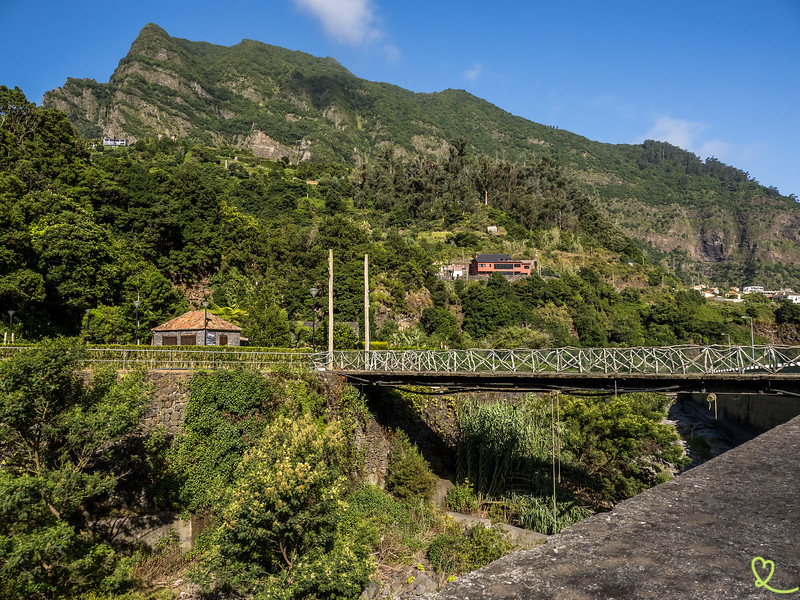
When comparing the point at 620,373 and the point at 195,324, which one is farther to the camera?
the point at 195,324

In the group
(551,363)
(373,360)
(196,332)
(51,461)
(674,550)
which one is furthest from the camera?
(196,332)

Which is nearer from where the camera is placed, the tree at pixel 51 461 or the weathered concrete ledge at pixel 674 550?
the weathered concrete ledge at pixel 674 550

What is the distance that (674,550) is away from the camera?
142 inches

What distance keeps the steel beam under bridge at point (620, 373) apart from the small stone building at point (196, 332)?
9384 millimetres

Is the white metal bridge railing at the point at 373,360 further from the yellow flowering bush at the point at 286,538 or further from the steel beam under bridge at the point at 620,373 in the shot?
the yellow flowering bush at the point at 286,538

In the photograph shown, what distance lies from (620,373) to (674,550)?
40.7 feet

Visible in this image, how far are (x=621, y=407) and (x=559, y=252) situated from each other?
220 feet

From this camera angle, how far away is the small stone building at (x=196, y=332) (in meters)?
28.0

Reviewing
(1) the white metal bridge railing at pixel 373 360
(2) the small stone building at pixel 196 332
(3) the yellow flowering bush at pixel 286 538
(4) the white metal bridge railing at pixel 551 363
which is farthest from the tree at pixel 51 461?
(2) the small stone building at pixel 196 332

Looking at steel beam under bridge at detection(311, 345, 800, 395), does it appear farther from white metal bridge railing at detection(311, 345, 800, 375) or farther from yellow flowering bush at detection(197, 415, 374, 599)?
yellow flowering bush at detection(197, 415, 374, 599)

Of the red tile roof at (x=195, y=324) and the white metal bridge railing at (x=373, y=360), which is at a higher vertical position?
the red tile roof at (x=195, y=324)

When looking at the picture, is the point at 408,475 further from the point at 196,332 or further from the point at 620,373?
the point at 196,332

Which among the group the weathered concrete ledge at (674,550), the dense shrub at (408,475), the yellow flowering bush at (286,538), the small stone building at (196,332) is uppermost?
the small stone building at (196,332)

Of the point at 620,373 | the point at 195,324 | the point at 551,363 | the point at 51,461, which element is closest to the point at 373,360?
the point at 551,363
